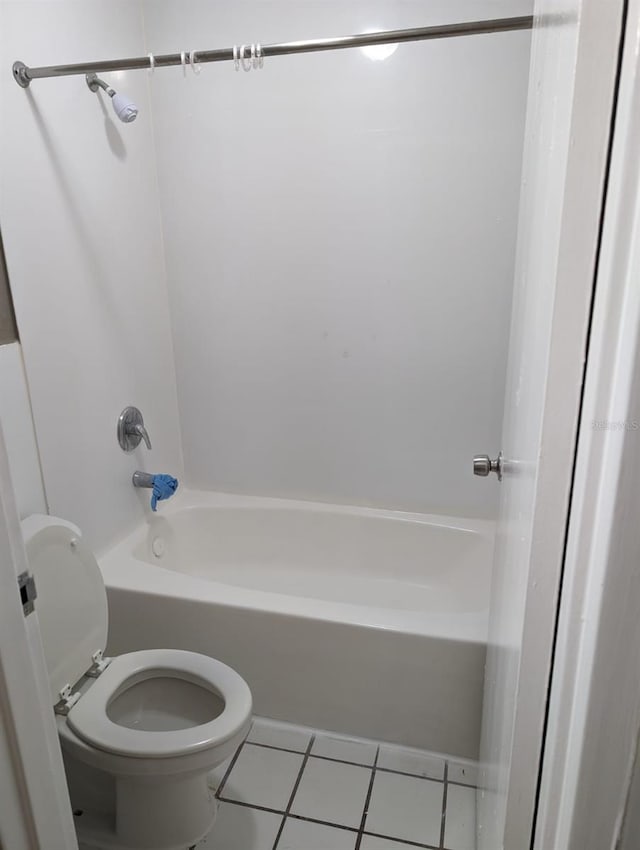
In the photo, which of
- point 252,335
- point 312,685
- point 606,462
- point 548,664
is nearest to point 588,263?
point 606,462

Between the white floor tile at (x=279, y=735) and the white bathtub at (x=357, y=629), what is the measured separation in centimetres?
3

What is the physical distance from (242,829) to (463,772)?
62 cm

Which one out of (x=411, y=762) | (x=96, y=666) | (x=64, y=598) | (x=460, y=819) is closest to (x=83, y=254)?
(x=64, y=598)

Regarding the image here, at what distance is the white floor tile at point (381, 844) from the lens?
1387 millimetres

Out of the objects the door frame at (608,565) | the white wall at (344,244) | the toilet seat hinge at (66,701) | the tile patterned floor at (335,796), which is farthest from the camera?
the white wall at (344,244)

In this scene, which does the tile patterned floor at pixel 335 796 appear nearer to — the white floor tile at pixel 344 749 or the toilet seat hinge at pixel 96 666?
the white floor tile at pixel 344 749

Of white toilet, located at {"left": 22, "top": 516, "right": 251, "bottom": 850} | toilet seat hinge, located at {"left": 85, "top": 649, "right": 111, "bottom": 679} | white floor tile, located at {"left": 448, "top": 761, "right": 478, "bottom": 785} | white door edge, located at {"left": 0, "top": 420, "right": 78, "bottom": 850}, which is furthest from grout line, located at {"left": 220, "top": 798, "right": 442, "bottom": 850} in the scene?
white door edge, located at {"left": 0, "top": 420, "right": 78, "bottom": 850}

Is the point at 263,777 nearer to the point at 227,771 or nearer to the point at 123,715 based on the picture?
the point at 227,771

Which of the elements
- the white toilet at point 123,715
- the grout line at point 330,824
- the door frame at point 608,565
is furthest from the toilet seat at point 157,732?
the door frame at point 608,565

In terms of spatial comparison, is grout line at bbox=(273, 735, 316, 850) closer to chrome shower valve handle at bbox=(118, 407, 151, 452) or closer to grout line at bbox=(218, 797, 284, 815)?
grout line at bbox=(218, 797, 284, 815)

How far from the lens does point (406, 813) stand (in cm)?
148

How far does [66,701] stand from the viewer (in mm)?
1326

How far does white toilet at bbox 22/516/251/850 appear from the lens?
1.22 metres

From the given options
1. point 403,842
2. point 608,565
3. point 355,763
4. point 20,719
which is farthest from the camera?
point 355,763
